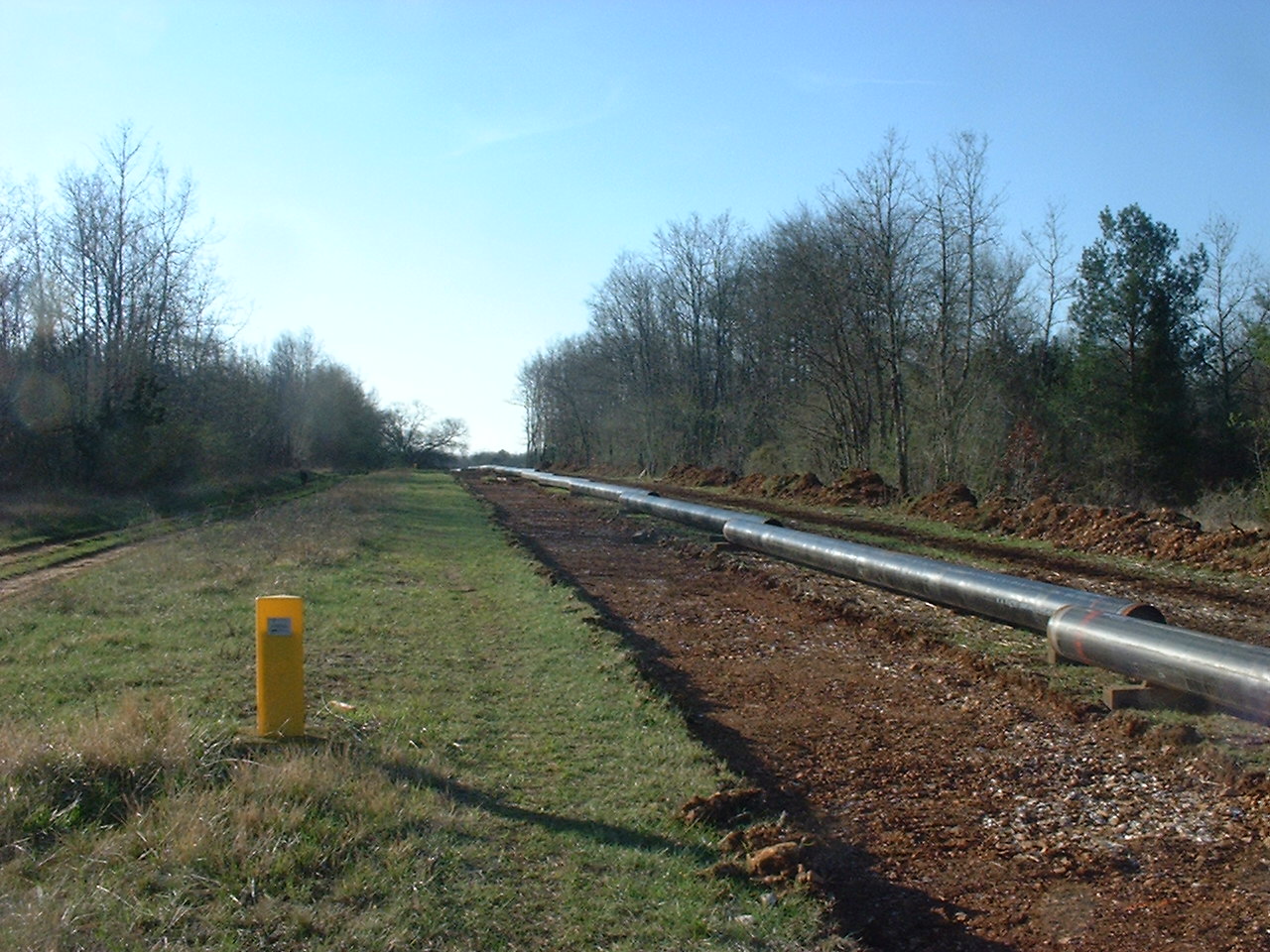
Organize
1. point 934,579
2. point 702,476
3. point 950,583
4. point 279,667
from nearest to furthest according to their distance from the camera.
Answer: point 279,667 < point 950,583 < point 934,579 < point 702,476

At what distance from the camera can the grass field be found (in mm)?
A: 3863

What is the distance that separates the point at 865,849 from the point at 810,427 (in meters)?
37.1

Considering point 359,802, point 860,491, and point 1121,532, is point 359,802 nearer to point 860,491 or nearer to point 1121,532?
point 1121,532

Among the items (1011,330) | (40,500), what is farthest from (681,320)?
(40,500)

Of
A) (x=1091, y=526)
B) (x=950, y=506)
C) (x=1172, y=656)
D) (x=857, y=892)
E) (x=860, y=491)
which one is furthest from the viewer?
(x=860, y=491)

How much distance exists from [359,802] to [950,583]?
7.55 m

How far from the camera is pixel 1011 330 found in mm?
43750

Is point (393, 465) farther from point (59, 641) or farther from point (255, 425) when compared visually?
point (59, 641)

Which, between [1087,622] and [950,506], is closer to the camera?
[1087,622]

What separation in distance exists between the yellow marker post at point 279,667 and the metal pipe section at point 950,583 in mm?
5939

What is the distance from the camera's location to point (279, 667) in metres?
5.94

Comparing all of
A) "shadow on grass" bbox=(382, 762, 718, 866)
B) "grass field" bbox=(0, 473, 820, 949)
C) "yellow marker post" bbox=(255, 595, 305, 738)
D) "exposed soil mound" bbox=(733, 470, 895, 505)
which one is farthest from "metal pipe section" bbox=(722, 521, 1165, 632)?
"exposed soil mound" bbox=(733, 470, 895, 505)

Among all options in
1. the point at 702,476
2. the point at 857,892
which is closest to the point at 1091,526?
the point at 857,892

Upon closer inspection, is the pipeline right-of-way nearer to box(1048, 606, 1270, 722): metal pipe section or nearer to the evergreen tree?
box(1048, 606, 1270, 722): metal pipe section
